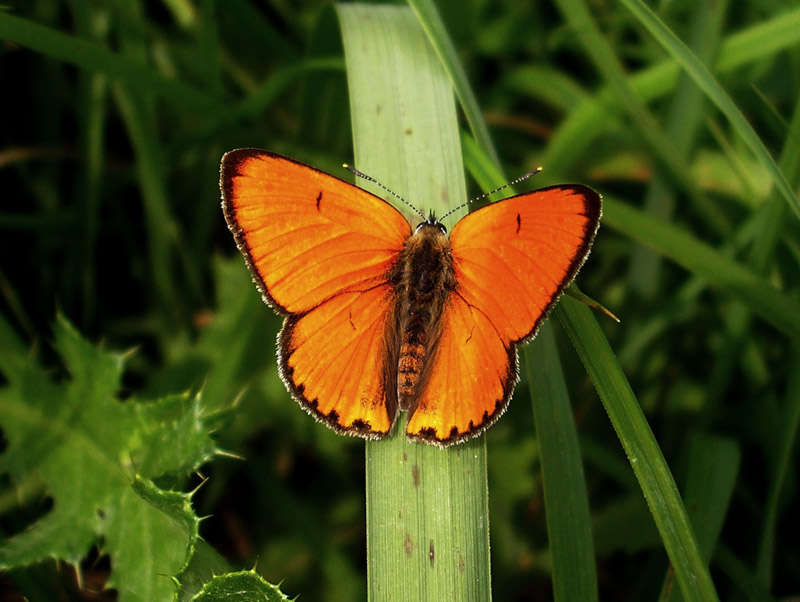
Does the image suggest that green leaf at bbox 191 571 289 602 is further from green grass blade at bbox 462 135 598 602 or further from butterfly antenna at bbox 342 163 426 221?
butterfly antenna at bbox 342 163 426 221

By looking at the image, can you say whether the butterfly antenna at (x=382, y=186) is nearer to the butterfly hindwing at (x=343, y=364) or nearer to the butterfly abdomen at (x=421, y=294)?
the butterfly abdomen at (x=421, y=294)

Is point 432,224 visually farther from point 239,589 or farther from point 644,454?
point 239,589

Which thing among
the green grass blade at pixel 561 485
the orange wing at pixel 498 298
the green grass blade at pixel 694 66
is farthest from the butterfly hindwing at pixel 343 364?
the green grass blade at pixel 694 66

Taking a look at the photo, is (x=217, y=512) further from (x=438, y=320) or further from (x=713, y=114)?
(x=713, y=114)

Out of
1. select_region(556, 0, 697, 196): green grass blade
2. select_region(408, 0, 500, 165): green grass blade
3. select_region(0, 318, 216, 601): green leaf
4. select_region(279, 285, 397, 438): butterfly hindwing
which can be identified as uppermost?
select_region(408, 0, 500, 165): green grass blade

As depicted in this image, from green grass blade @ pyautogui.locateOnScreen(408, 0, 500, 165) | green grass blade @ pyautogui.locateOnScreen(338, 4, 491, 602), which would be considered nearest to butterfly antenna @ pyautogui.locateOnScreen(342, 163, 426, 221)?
green grass blade @ pyautogui.locateOnScreen(338, 4, 491, 602)

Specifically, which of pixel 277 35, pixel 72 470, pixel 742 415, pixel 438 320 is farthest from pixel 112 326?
pixel 742 415
